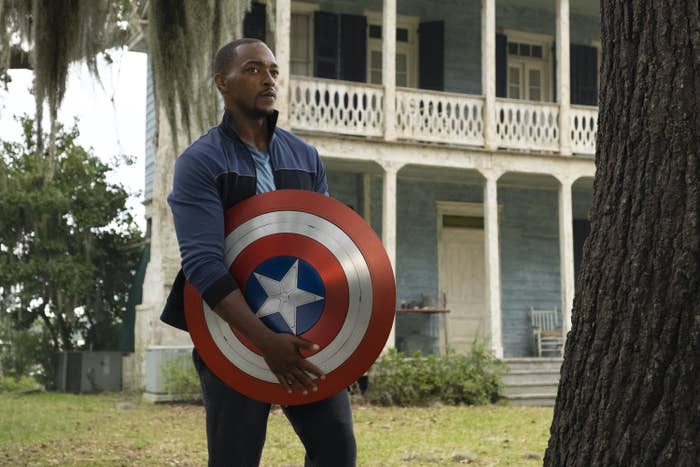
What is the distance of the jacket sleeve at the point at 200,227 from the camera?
2529 mm

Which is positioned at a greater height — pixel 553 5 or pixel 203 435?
pixel 553 5

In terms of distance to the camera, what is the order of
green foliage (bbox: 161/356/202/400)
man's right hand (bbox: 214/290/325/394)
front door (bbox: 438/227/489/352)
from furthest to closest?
1. front door (bbox: 438/227/489/352)
2. green foliage (bbox: 161/356/202/400)
3. man's right hand (bbox: 214/290/325/394)

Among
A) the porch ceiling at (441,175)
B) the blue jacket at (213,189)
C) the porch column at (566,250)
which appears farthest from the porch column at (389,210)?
the blue jacket at (213,189)

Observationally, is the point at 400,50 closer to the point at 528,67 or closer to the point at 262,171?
the point at 528,67

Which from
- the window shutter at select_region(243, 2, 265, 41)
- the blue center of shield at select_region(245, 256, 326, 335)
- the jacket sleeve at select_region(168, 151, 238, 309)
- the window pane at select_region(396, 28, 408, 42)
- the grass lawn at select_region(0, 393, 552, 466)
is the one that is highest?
the window pane at select_region(396, 28, 408, 42)

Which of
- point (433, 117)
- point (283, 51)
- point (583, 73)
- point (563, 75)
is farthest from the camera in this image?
point (583, 73)

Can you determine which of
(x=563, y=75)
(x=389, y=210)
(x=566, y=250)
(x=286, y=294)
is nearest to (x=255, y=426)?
(x=286, y=294)

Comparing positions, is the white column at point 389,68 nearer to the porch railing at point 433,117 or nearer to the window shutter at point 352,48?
the porch railing at point 433,117

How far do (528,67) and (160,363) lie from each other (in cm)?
780

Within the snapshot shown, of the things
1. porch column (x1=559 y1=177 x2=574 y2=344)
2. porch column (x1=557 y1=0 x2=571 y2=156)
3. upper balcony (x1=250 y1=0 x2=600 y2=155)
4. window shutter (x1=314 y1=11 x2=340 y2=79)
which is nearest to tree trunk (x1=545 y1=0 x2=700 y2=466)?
Answer: upper balcony (x1=250 y1=0 x2=600 y2=155)

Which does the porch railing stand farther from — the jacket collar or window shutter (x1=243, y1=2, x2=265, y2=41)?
the jacket collar

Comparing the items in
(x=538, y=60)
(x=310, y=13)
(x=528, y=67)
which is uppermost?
(x=310, y=13)

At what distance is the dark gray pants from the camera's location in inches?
104

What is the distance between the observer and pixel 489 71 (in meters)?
14.2
